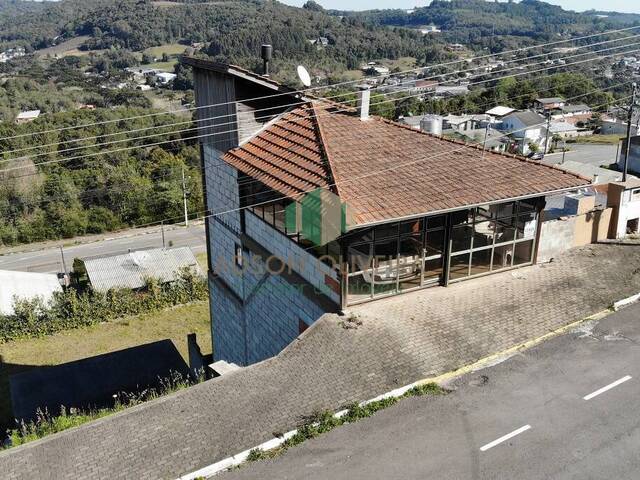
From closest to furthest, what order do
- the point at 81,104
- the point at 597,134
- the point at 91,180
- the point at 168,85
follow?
the point at 91,180 → the point at 597,134 → the point at 81,104 → the point at 168,85

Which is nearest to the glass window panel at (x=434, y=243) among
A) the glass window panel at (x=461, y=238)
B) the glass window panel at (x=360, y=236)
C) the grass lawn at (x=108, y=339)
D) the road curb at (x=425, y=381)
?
the glass window panel at (x=461, y=238)

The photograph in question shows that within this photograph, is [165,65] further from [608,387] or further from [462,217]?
[608,387]

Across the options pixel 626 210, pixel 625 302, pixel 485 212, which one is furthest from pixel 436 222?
pixel 626 210

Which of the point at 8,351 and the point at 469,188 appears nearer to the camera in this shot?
the point at 469,188

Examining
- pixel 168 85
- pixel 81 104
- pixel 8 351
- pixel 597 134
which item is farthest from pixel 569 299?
pixel 168 85

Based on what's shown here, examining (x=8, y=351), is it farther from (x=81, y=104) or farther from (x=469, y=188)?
(x=81, y=104)

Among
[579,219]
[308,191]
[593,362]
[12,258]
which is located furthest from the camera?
[12,258]
